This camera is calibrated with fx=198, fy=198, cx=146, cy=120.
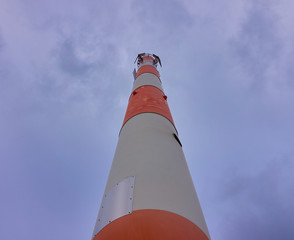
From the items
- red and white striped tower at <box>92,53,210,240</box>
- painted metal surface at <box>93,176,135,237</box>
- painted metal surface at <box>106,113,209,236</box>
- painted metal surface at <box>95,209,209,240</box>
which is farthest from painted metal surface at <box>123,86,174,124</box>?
painted metal surface at <box>95,209,209,240</box>

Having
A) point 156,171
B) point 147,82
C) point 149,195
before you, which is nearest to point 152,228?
point 149,195

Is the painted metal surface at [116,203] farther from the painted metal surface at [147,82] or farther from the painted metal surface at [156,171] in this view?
the painted metal surface at [147,82]

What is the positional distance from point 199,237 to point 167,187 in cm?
53

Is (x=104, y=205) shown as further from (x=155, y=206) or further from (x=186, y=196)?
(x=186, y=196)

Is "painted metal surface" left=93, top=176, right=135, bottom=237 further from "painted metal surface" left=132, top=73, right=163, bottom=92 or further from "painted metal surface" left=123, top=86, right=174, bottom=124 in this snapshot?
"painted metal surface" left=132, top=73, right=163, bottom=92

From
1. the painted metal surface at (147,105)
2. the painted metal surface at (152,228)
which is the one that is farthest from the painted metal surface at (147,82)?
the painted metal surface at (152,228)

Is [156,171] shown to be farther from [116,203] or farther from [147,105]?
[147,105]

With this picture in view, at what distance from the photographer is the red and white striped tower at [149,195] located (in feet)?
5.31

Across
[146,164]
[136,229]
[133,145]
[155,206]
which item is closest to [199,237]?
[155,206]

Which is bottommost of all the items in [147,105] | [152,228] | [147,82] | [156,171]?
[152,228]

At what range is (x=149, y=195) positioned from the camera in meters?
1.94

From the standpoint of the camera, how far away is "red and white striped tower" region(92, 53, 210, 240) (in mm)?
1620

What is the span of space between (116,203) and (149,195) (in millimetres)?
364

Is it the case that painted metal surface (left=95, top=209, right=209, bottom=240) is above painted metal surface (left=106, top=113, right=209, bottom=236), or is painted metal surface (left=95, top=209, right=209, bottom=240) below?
below
